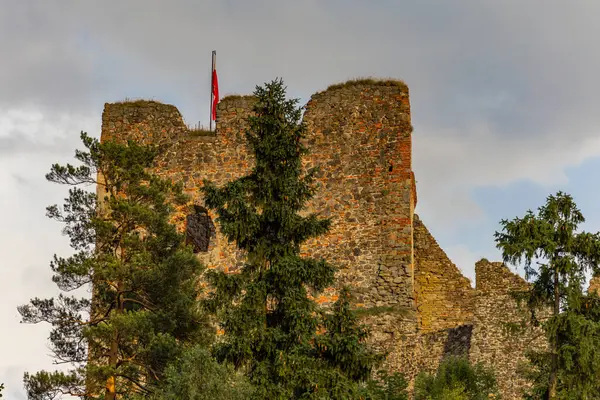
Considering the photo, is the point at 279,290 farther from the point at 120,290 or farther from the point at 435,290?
the point at 435,290

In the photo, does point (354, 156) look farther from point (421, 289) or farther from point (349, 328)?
point (349, 328)

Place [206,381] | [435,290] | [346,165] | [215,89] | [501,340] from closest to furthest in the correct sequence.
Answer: [206,381] → [501,340] → [346,165] → [435,290] → [215,89]

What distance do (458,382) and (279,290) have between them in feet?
20.6

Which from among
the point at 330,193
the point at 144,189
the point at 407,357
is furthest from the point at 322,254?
the point at 144,189

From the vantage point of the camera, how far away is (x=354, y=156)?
2591 cm

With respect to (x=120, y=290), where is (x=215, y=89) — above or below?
above

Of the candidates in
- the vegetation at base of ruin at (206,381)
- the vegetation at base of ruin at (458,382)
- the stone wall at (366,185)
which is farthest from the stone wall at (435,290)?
the vegetation at base of ruin at (206,381)

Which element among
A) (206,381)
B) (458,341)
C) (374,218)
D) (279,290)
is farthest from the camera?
(374,218)

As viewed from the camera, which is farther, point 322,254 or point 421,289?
point 421,289

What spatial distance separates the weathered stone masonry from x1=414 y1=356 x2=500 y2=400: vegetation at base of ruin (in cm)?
72

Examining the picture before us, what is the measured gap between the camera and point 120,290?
2177cm

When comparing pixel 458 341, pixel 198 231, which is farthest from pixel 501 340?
pixel 198 231

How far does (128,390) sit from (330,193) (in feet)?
23.4

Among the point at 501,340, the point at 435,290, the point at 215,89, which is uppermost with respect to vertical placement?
the point at 215,89
